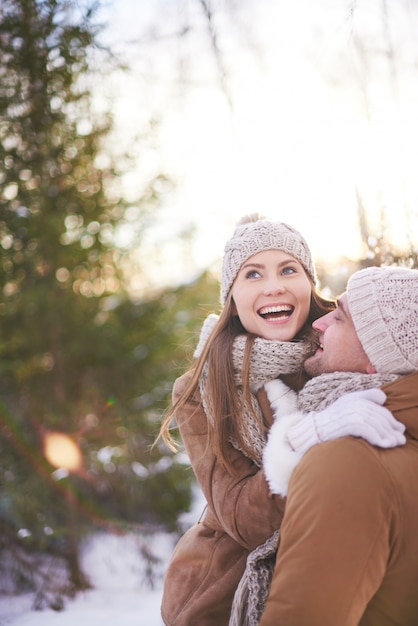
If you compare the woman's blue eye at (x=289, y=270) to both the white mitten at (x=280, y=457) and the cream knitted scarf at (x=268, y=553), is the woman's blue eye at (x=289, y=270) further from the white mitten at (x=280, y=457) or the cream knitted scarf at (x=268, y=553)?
the white mitten at (x=280, y=457)

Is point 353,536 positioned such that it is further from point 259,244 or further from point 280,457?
point 259,244

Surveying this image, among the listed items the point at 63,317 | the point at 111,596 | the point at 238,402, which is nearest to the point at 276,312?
the point at 238,402

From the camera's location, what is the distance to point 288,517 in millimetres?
1464

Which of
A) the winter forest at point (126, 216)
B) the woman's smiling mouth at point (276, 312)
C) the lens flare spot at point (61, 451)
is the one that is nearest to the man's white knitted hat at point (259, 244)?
the woman's smiling mouth at point (276, 312)

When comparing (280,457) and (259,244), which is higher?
(259,244)

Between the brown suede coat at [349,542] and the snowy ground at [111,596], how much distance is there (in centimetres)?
280

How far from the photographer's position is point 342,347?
2018 mm

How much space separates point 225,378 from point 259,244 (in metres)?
0.71

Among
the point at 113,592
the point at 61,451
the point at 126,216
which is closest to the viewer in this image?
the point at 113,592

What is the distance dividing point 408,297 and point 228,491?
3.61ft

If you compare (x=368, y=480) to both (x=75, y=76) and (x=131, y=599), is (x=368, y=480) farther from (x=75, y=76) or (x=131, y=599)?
(x=75, y=76)

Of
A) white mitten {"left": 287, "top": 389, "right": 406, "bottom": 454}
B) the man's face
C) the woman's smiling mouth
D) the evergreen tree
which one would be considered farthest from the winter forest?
white mitten {"left": 287, "top": 389, "right": 406, "bottom": 454}

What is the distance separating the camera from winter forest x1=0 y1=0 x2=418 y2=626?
11.1ft

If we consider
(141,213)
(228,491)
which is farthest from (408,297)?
(141,213)
